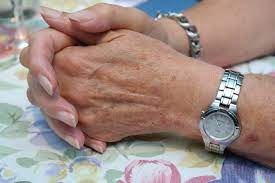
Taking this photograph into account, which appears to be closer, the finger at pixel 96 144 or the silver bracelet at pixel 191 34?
the finger at pixel 96 144

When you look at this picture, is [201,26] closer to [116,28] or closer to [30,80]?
[116,28]

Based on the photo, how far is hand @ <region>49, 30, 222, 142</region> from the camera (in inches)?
26.3

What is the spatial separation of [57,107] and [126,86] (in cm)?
11

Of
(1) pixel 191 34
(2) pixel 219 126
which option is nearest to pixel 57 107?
(2) pixel 219 126

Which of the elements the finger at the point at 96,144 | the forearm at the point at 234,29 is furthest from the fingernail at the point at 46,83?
the forearm at the point at 234,29

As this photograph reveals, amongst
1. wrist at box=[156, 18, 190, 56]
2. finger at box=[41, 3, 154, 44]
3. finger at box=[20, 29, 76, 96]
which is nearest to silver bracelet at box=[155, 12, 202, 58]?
wrist at box=[156, 18, 190, 56]

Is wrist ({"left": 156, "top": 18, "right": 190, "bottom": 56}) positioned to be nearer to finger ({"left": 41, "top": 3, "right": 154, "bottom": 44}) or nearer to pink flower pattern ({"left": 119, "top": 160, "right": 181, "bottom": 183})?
finger ({"left": 41, "top": 3, "right": 154, "bottom": 44})

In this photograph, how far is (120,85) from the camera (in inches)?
27.0

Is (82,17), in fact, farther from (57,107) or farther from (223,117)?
(223,117)

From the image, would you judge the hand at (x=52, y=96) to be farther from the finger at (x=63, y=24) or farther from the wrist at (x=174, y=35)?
the wrist at (x=174, y=35)

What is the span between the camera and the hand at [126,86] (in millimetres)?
668

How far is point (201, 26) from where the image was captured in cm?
92

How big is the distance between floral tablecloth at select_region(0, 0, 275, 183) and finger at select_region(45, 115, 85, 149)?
0.06 ft

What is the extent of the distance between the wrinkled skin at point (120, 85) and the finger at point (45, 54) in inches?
0.8
